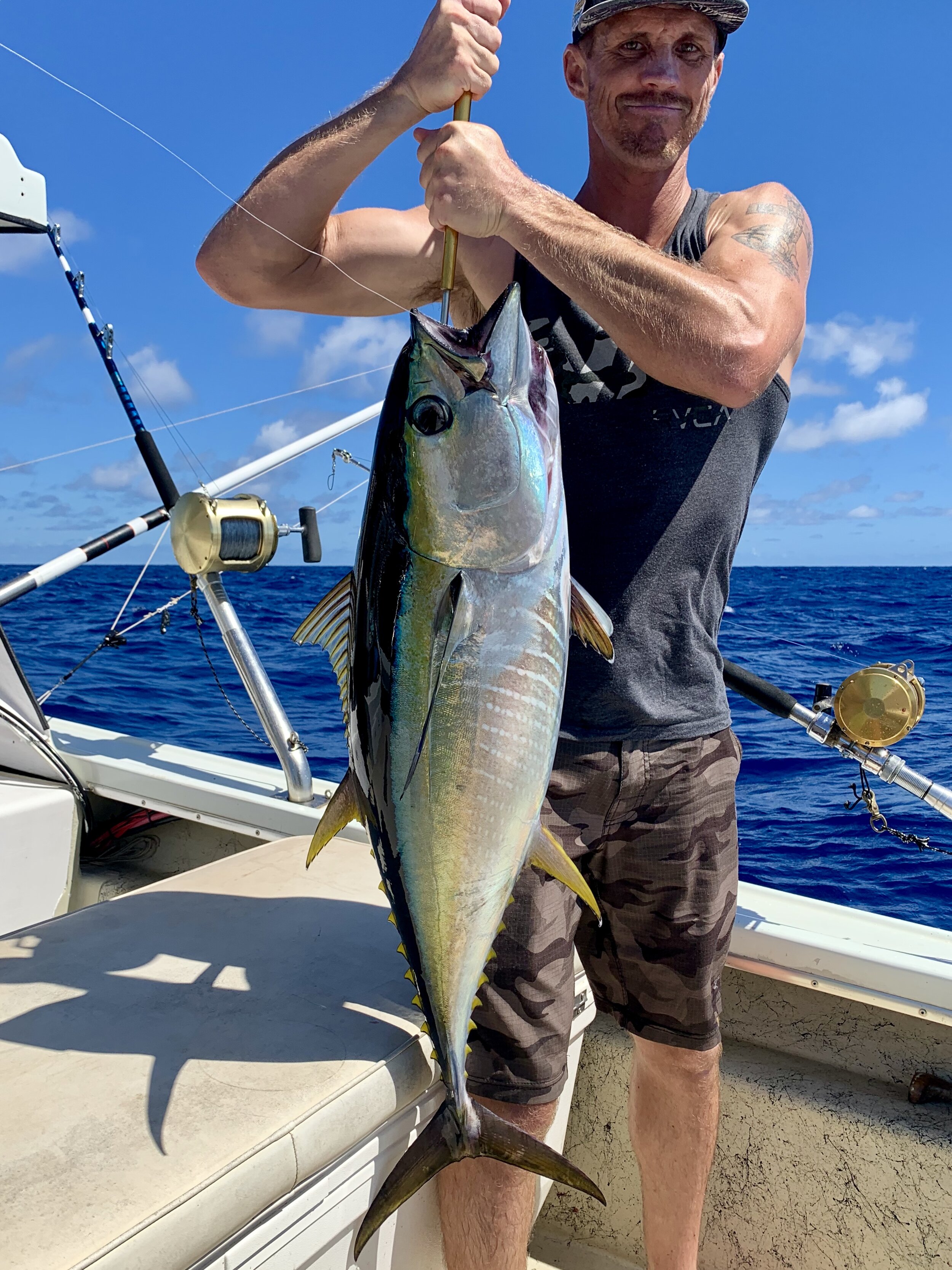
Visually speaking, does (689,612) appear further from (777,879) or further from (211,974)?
(777,879)

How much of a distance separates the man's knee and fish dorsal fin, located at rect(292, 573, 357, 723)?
3.28ft

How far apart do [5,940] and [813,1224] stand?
1.85 metres

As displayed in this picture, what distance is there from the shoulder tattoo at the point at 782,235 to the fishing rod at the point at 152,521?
1.33 meters

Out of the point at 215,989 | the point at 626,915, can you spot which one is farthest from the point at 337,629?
the point at 626,915

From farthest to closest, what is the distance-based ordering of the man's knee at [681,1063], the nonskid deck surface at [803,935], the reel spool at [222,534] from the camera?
1. the reel spool at [222,534]
2. the nonskid deck surface at [803,935]
3. the man's knee at [681,1063]

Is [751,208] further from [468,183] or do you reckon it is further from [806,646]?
[806,646]

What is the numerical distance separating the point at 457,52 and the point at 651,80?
1.41ft

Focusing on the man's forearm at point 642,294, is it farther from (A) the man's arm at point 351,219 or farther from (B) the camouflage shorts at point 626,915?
(B) the camouflage shorts at point 626,915

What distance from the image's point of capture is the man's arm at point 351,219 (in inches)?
55.5

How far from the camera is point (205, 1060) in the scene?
145cm

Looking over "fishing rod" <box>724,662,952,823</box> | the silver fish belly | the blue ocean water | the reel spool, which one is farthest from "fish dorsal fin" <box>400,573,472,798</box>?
the blue ocean water

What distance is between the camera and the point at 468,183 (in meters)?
1.35

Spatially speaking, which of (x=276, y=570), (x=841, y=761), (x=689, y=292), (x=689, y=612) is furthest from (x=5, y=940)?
(x=276, y=570)

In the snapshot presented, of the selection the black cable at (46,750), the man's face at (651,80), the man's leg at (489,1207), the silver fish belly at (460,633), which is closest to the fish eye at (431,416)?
the silver fish belly at (460,633)
